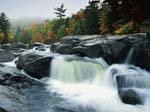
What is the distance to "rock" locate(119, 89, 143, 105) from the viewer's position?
14745 mm

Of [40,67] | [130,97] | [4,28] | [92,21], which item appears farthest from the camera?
[4,28]

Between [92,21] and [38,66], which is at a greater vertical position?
[92,21]

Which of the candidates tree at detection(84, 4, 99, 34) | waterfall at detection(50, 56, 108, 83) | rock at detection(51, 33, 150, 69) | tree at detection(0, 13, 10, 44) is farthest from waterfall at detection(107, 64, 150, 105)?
tree at detection(0, 13, 10, 44)

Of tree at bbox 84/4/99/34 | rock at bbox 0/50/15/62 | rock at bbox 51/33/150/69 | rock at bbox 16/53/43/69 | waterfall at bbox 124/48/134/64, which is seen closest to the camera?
rock at bbox 51/33/150/69

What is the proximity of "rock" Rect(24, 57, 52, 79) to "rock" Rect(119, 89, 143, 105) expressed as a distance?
798 centimetres

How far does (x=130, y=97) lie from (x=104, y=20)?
78.6ft

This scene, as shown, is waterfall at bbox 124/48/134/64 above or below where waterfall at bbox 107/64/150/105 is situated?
above

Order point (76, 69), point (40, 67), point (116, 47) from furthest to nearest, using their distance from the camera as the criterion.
Result: point (40, 67), point (116, 47), point (76, 69)

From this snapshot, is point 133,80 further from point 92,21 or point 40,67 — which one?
point 92,21

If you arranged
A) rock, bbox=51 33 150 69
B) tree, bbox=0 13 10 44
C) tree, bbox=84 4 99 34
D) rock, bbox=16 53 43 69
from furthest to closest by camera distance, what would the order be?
tree, bbox=0 13 10 44, tree, bbox=84 4 99 34, rock, bbox=16 53 43 69, rock, bbox=51 33 150 69

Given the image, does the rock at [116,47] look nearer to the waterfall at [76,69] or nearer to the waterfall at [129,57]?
the waterfall at [129,57]

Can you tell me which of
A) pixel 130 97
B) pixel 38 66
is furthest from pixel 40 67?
pixel 130 97

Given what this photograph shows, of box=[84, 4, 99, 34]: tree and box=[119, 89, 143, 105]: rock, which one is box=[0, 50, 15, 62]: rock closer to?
box=[84, 4, 99, 34]: tree

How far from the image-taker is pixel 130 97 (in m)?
15.0
